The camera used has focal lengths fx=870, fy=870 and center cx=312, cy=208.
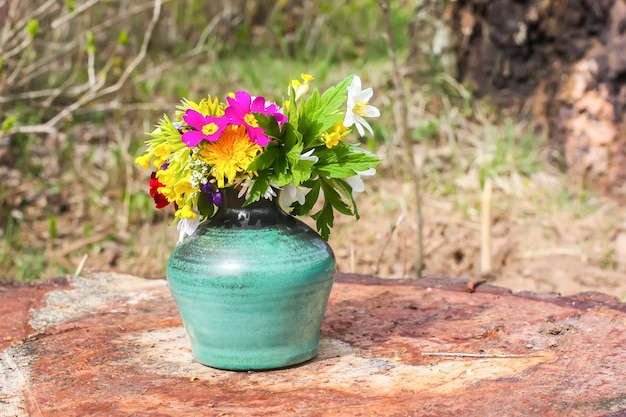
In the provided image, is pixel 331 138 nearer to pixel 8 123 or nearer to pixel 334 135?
pixel 334 135

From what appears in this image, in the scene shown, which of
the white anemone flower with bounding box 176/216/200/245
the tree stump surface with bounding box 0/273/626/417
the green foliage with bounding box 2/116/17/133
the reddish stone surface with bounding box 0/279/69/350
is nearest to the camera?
the tree stump surface with bounding box 0/273/626/417

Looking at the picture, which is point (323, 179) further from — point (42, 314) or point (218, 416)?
point (42, 314)

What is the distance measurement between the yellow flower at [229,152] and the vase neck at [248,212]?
0.33ft

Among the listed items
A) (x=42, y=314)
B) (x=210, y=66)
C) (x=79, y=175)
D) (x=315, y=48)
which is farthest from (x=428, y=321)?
(x=315, y=48)

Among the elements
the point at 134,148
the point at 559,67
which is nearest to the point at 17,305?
the point at 134,148

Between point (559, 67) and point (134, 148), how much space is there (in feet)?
8.22

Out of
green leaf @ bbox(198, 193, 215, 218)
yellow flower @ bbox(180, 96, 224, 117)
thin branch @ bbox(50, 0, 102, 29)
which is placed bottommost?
green leaf @ bbox(198, 193, 215, 218)

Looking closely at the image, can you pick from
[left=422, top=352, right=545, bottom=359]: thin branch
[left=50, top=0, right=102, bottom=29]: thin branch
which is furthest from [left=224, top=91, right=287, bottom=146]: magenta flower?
[left=50, top=0, right=102, bottom=29]: thin branch

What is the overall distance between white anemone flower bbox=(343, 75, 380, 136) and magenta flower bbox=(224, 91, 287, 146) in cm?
15

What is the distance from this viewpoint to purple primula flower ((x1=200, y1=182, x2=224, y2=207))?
193 centimetres

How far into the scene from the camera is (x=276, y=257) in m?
1.90

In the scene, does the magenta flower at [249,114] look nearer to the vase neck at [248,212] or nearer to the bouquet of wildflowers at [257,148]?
the bouquet of wildflowers at [257,148]

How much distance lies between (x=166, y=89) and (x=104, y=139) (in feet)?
2.06

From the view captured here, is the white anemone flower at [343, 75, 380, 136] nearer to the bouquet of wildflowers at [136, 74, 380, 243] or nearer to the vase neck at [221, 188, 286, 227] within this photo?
the bouquet of wildflowers at [136, 74, 380, 243]
